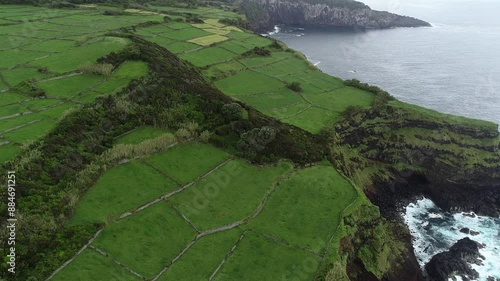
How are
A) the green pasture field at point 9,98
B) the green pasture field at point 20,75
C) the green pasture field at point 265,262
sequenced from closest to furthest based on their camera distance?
the green pasture field at point 265,262
the green pasture field at point 9,98
the green pasture field at point 20,75

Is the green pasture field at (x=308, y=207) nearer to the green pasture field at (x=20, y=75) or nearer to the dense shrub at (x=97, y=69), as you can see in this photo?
the dense shrub at (x=97, y=69)

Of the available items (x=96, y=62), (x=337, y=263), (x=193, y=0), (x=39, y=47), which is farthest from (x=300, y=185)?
(x=193, y=0)

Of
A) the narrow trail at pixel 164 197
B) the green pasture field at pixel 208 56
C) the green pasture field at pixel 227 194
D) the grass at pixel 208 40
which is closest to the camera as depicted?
the narrow trail at pixel 164 197

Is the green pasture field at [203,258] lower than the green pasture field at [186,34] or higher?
lower

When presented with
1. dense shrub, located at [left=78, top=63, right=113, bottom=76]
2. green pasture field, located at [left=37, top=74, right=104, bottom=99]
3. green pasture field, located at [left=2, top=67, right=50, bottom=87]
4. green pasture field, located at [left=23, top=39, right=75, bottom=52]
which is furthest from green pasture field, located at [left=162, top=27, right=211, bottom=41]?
green pasture field, located at [left=37, top=74, right=104, bottom=99]

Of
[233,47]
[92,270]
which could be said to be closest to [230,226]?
[92,270]

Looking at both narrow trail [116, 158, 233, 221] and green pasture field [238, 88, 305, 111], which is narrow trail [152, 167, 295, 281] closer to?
narrow trail [116, 158, 233, 221]

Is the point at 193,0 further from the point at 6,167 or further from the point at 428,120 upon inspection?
the point at 6,167

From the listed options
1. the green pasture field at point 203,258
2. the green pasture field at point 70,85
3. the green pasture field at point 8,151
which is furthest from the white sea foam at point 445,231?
the green pasture field at point 70,85
